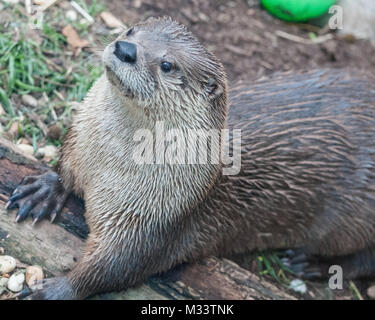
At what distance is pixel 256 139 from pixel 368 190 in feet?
2.00

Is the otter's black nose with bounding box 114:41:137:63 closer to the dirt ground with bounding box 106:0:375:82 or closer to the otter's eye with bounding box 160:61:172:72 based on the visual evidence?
the otter's eye with bounding box 160:61:172:72

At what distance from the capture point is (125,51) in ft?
5.58

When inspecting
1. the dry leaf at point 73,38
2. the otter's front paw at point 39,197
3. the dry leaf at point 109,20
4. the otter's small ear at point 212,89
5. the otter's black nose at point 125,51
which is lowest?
the otter's front paw at point 39,197

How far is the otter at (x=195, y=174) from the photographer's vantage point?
1.86 metres

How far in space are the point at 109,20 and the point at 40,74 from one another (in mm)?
725

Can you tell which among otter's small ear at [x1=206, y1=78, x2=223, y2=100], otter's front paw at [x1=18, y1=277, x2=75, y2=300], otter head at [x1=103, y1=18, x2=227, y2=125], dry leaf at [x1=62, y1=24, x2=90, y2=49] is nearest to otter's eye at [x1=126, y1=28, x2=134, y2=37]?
otter head at [x1=103, y1=18, x2=227, y2=125]

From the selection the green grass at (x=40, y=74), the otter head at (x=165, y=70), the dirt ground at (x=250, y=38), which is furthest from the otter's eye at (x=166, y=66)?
the dirt ground at (x=250, y=38)

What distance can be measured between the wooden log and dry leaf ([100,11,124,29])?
53.0 inches

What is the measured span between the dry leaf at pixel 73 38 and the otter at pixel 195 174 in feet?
3.56

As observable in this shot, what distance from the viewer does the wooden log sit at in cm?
218

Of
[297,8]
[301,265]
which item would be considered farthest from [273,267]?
[297,8]

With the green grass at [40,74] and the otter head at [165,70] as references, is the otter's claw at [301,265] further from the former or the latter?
the green grass at [40,74]

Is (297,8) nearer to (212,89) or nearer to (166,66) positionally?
(212,89)
